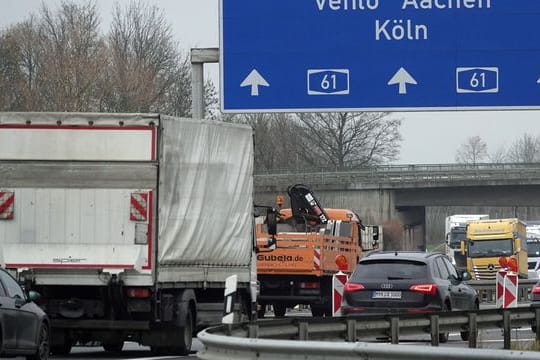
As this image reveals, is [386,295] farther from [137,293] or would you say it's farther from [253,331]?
[253,331]

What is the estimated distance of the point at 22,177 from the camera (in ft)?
64.0

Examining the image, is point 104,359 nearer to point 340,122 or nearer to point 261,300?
point 261,300

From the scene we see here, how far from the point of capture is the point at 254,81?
21.3 metres

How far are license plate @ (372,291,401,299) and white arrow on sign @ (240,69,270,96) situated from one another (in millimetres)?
3823

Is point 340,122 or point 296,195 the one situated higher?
point 340,122

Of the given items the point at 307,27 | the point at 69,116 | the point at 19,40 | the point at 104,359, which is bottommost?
the point at 104,359

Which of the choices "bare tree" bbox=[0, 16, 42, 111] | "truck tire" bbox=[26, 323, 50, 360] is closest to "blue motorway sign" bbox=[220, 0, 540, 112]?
"truck tire" bbox=[26, 323, 50, 360]

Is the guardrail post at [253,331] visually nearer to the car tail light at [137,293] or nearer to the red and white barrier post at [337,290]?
the car tail light at [137,293]

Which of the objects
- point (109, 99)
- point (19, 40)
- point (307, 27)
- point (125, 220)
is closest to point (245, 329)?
point (125, 220)

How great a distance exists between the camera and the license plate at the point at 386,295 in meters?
22.3

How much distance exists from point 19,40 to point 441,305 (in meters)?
61.3

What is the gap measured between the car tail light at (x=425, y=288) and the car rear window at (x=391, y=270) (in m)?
0.20

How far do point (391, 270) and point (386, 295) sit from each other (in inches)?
19.4

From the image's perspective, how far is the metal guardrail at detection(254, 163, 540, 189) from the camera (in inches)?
2997
